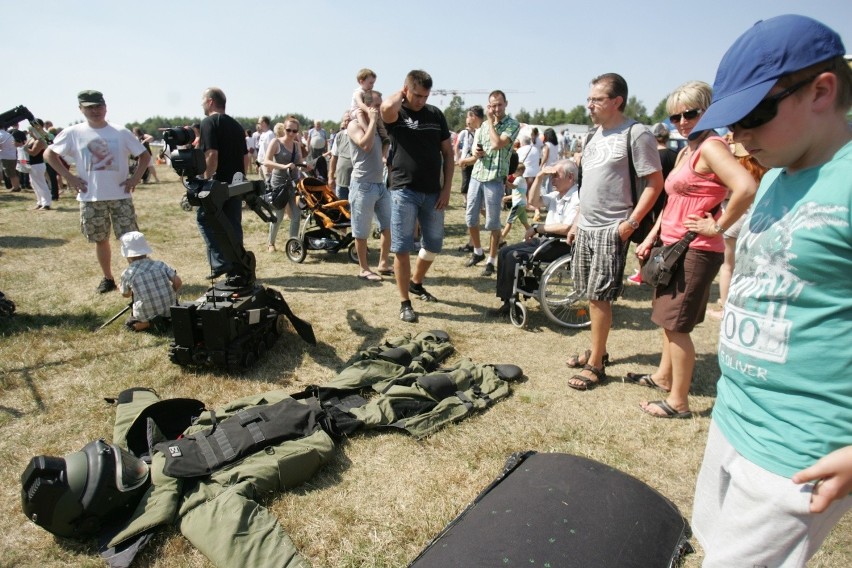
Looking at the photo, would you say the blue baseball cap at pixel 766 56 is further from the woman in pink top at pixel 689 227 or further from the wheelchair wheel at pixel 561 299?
the wheelchair wheel at pixel 561 299

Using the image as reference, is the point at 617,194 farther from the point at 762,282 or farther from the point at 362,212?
the point at 362,212

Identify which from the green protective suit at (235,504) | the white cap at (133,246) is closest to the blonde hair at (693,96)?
the green protective suit at (235,504)

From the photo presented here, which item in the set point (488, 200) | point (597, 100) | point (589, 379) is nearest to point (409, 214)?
point (488, 200)

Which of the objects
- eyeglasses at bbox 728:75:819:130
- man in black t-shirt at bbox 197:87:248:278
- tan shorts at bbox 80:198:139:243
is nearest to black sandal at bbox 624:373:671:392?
eyeglasses at bbox 728:75:819:130

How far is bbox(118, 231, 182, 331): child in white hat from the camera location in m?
4.30

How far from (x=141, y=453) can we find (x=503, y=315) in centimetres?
339

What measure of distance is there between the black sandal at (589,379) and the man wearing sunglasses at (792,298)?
2.46 meters

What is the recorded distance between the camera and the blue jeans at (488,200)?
622 cm

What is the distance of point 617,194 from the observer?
3303 millimetres

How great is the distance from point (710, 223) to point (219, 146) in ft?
14.5

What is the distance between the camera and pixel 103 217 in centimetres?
523

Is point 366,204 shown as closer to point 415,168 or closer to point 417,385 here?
point 415,168

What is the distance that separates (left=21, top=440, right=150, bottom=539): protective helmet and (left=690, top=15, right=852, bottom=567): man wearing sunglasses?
235 centimetres

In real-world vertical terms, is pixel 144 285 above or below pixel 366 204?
below
